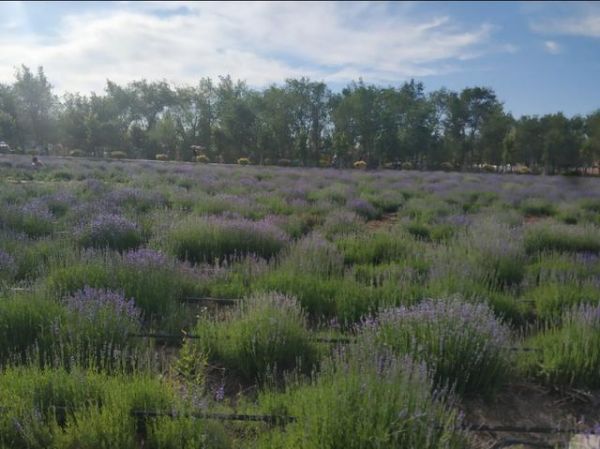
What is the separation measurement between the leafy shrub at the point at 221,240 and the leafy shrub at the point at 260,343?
3280 mm

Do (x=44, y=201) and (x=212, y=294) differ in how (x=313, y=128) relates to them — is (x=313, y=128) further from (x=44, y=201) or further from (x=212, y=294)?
(x=212, y=294)

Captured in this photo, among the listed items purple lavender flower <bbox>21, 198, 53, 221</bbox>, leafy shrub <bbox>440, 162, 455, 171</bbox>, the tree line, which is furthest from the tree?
purple lavender flower <bbox>21, 198, 53, 221</bbox>

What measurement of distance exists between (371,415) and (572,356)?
93.7 inches

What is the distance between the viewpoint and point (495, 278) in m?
6.45

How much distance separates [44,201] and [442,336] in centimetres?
1055

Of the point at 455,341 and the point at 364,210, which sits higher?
the point at 364,210

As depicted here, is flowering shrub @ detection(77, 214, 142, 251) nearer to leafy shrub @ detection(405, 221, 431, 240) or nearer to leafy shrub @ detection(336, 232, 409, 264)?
leafy shrub @ detection(336, 232, 409, 264)

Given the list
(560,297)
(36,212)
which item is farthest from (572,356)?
(36,212)

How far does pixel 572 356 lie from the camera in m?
4.21

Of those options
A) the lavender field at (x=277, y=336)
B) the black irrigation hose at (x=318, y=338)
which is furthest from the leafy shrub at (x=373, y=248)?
the black irrigation hose at (x=318, y=338)

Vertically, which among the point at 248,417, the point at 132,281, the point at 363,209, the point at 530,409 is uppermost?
the point at 363,209

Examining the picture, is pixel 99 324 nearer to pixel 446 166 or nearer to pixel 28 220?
pixel 28 220

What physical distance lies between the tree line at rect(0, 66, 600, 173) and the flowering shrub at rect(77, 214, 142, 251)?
58.9m

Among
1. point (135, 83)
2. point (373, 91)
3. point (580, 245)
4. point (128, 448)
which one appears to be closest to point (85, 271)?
point (128, 448)
